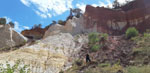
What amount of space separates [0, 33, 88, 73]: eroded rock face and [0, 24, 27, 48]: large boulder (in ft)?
35.9

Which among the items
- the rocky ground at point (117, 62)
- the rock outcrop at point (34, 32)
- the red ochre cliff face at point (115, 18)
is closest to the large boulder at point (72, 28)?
the red ochre cliff face at point (115, 18)

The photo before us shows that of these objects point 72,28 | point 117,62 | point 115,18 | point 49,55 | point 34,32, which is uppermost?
point 115,18

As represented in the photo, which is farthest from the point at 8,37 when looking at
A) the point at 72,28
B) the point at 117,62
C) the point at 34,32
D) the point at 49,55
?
the point at 117,62

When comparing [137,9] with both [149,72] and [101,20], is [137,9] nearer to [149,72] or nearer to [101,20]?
[101,20]

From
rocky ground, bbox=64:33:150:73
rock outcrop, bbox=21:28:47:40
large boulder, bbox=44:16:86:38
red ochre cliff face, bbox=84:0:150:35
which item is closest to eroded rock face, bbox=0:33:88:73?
rocky ground, bbox=64:33:150:73

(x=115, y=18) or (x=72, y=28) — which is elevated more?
(x=115, y=18)

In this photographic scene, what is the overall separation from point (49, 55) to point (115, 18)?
16.5 metres

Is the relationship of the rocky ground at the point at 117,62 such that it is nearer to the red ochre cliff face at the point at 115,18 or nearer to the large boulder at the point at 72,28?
the large boulder at the point at 72,28

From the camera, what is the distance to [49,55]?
16.3 meters

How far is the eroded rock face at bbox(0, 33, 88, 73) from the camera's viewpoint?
44.6 feet

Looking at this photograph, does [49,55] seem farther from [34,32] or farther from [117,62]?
[34,32]

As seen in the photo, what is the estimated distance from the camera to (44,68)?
1359 cm

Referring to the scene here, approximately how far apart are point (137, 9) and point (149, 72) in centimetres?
2160

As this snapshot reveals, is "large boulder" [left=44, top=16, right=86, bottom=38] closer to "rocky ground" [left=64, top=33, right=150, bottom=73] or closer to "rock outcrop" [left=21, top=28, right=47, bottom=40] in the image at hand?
"rocky ground" [left=64, top=33, right=150, bottom=73]
